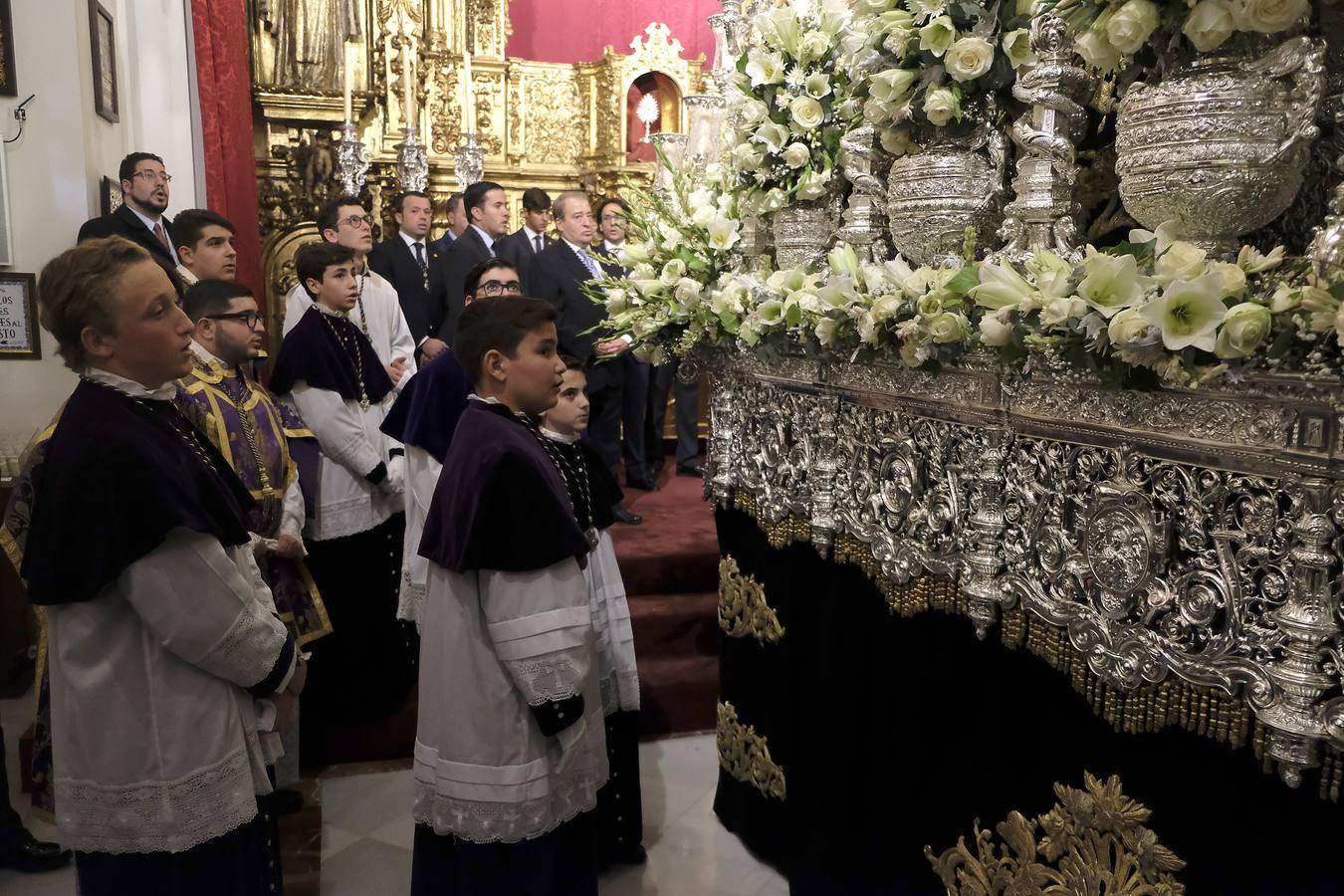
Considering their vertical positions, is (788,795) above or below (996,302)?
below

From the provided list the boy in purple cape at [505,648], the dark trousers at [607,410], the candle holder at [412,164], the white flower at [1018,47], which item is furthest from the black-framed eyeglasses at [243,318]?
the candle holder at [412,164]

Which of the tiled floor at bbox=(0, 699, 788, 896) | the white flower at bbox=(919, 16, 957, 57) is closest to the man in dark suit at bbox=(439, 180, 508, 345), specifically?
the tiled floor at bbox=(0, 699, 788, 896)

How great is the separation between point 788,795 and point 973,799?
99 centimetres

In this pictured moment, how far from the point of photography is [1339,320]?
129cm

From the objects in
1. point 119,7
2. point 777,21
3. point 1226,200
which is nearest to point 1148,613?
point 1226,200

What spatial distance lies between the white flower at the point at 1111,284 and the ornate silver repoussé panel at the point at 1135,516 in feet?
0.56

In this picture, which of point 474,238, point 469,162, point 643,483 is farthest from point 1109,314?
point 469,162

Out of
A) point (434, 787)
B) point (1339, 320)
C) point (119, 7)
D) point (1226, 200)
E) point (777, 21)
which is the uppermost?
point (119, 7)

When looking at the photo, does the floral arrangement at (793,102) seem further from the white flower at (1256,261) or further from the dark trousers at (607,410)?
the dark trousers at (607,410)

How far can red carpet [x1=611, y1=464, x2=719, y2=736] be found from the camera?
14.9ft

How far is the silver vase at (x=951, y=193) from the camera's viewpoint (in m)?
2.29

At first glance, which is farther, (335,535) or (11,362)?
(11,362)

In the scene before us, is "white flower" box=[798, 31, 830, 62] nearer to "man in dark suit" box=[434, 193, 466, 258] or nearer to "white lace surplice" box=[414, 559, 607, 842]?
"white lace surplice" box=[414, 559, 607, 842]

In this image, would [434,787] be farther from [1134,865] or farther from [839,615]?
[1134,865]
